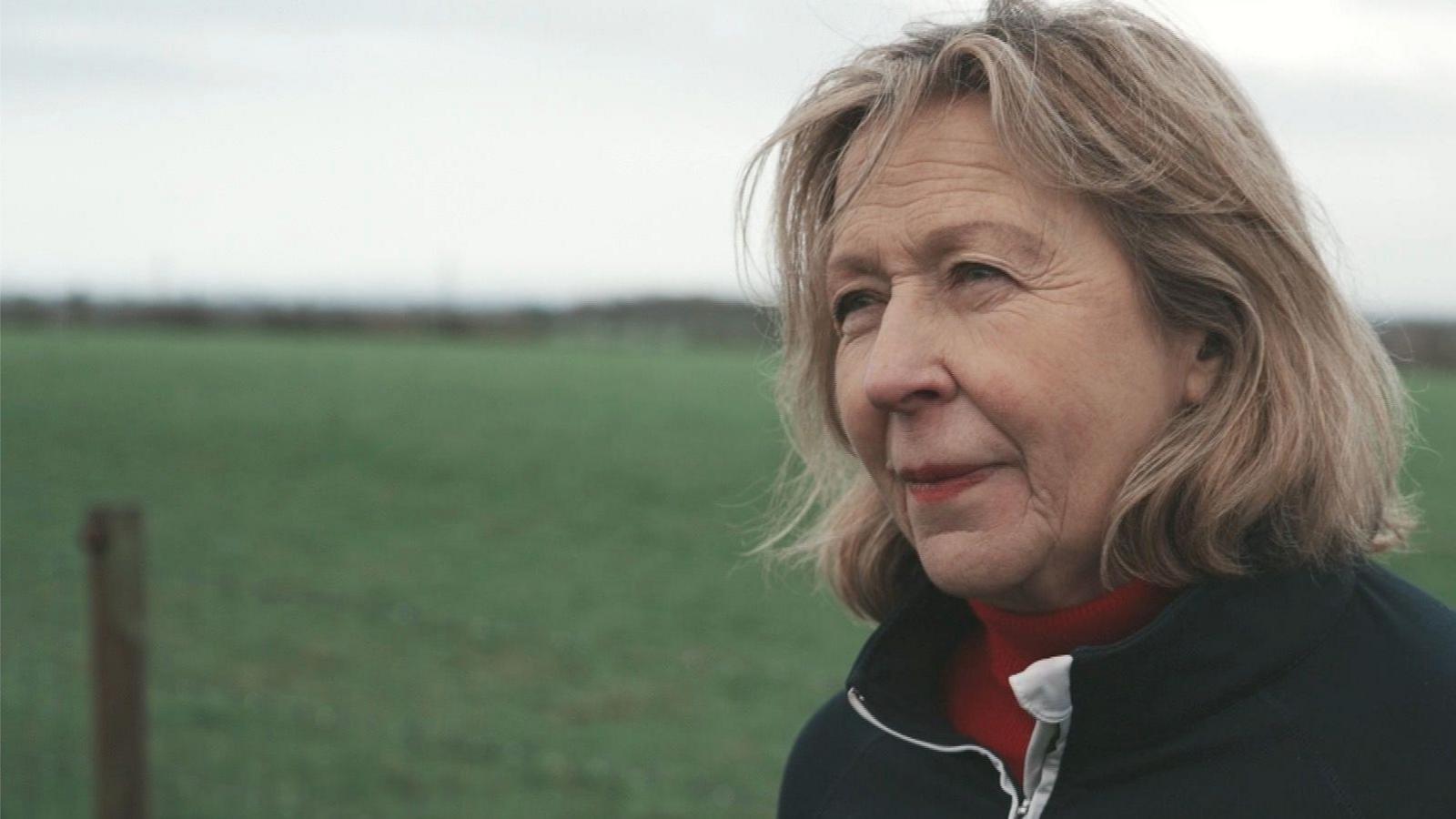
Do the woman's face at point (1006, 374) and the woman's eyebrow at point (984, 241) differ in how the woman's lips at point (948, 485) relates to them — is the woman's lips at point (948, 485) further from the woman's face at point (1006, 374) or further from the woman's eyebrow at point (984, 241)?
the woman's eyebrow at point (984, 241)

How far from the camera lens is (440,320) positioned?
9075cm

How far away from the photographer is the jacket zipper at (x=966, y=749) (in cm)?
196

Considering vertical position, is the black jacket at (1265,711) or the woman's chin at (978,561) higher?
the woman's chin at (978,561)

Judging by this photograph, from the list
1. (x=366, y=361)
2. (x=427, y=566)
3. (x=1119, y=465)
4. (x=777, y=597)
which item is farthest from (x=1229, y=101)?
(x=366, y=361)

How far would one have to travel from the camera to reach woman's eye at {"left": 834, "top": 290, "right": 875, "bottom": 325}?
207 centimetres

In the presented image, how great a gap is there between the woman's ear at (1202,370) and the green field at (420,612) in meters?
0.92

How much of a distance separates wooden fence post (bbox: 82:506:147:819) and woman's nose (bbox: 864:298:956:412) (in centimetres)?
346

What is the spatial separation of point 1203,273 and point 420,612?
470 inches

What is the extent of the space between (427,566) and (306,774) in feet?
25.0

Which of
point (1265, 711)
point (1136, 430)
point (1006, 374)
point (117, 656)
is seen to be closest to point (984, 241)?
point (1006, 374)

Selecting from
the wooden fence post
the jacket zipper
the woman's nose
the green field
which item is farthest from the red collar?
the wooden fence post

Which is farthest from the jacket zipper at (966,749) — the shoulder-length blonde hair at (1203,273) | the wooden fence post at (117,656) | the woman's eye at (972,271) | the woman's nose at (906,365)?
the wooden fence post at (117,656)

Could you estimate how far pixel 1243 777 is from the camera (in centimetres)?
179

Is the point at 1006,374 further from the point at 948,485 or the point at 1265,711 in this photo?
the point at 1265,711
